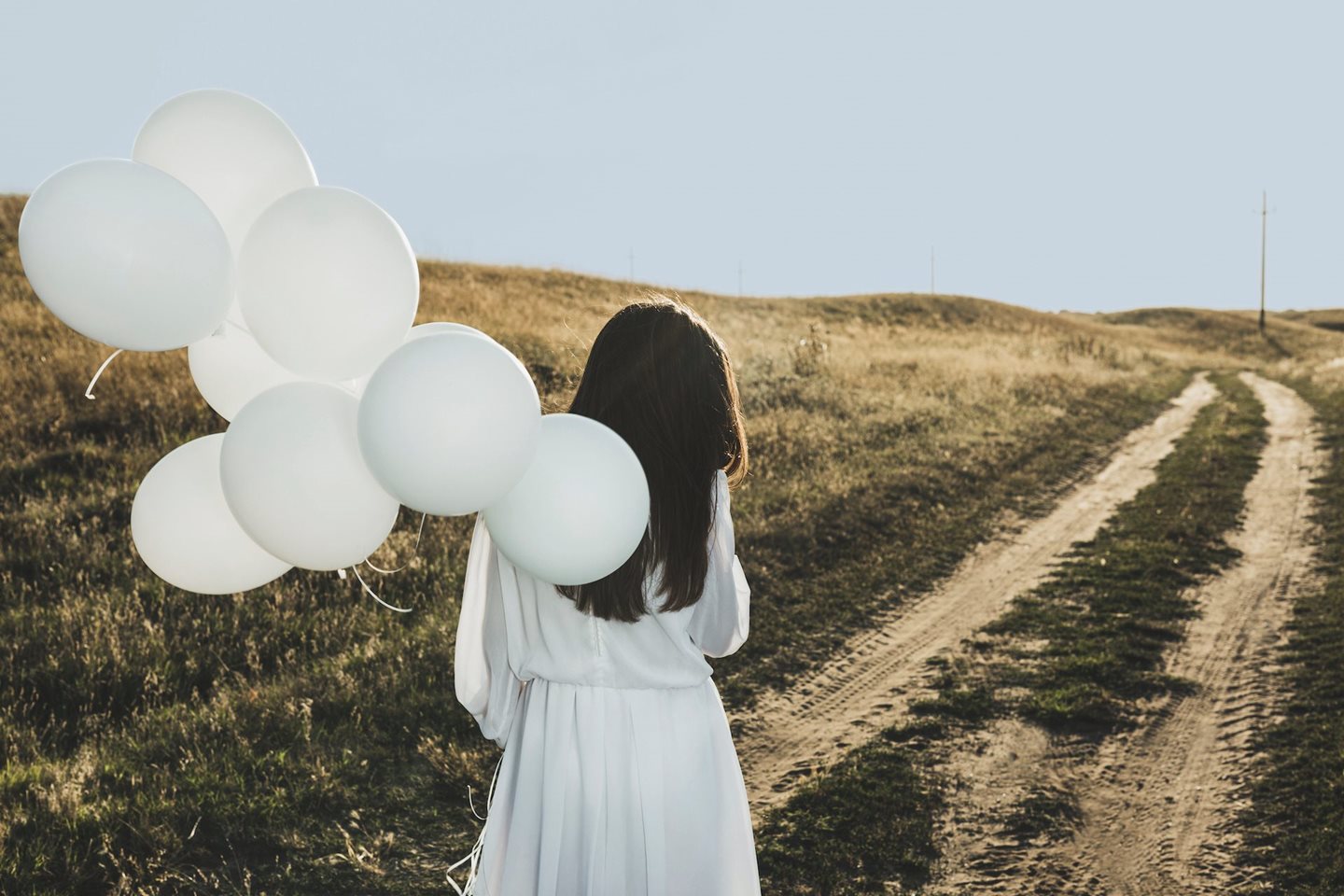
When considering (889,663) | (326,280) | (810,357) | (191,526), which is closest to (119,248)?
(326,280)

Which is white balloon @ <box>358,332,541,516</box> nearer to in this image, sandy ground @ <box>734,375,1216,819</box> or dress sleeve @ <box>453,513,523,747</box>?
dress sleeve @ <box>453,513,523,747</box>

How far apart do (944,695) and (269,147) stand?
15.7 ft

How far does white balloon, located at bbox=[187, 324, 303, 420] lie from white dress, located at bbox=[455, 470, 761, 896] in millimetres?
801

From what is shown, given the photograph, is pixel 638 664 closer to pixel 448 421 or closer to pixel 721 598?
pixel 721 598

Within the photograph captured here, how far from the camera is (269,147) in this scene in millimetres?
2545

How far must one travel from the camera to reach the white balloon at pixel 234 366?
269 cm

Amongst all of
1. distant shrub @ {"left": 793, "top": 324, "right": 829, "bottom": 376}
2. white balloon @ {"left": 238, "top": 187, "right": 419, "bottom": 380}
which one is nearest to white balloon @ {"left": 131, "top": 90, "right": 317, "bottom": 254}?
white balloon @ {"left": 238, "top": 187, "right": 419, "bottom": 380}

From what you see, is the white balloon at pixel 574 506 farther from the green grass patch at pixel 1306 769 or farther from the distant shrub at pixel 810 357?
the distant shrub at pixel 810 357

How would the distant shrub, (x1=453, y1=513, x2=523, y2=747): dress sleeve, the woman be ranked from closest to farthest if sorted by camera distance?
the woman, (x1=453, y1=513, x2=523, y2=747): dress sleeve, the distant shrub

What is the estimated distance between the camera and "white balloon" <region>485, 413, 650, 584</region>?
80.7 inches

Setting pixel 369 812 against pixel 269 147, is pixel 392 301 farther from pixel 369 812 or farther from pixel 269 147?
pixel 369 812

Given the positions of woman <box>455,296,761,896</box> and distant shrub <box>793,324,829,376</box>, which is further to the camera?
distant shrub <box>793,324,829,376</box>

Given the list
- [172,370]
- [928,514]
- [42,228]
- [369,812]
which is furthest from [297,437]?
[172,370]

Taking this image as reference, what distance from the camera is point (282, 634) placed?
5.95 meters
